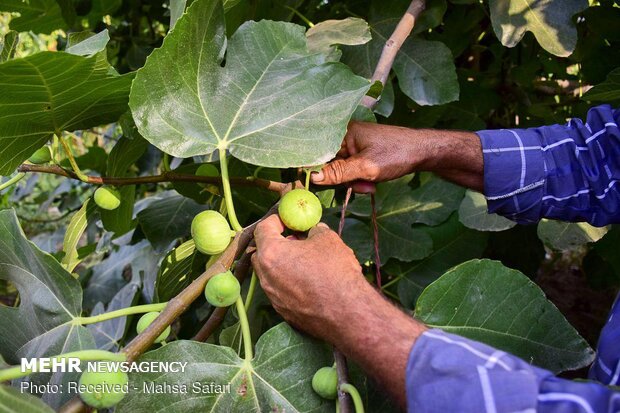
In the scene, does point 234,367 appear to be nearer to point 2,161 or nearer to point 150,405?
point 150,405

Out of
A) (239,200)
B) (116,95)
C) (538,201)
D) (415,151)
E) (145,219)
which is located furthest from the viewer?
(145,219)

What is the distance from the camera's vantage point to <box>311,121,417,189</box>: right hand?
3.68 feet

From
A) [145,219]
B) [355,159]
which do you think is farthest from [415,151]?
[145,219]

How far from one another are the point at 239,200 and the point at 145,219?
33 cm

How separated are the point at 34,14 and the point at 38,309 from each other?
55.6 inches

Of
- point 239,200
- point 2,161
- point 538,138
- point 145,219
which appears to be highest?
point 2,161

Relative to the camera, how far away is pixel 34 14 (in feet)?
Answer: 6.72

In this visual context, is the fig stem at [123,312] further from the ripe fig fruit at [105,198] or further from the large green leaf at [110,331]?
the large green leaf at [110,331]

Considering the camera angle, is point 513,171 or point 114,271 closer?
point 513,171

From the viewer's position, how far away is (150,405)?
873 millimetres

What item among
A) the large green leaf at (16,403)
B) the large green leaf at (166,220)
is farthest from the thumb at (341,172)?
the large green leaf at (166,220)

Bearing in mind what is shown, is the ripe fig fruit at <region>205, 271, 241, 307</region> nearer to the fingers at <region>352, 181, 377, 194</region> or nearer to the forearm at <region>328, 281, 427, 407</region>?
the forearm at <region>328, 281, 427, 407</region>

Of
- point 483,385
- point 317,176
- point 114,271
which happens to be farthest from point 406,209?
point 114,271

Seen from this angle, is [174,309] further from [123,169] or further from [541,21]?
[541,21]
